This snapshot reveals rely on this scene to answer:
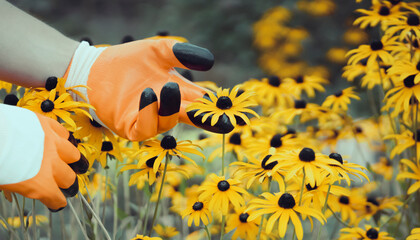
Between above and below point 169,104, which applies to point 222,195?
below

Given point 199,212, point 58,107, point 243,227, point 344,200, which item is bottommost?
point 344,200

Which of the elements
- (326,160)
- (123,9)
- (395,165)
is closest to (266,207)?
(326,160)

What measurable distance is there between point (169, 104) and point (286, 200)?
339 millimetres

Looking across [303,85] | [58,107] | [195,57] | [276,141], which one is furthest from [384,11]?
[58,107]

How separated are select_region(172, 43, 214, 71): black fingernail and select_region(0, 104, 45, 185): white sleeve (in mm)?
406

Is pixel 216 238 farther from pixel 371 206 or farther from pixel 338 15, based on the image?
pixel 338 15

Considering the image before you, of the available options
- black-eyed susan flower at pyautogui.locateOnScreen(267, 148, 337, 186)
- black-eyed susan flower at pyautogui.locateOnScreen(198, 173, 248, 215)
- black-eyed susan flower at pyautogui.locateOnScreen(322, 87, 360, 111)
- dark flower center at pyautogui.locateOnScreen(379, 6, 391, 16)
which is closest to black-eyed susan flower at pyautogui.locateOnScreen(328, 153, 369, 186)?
black-eyed susan flower at pyautogui.locateOnScreen(267, 148, 337, 186)

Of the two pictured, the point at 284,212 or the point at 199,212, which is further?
the point at 199,212

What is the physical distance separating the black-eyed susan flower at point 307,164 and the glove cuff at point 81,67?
24.2 inches

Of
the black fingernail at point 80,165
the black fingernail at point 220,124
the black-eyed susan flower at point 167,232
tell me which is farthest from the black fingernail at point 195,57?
the black-eyed susan flower at point 167,232

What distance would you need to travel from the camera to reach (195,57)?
4.00 ft

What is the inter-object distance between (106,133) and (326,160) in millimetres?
597

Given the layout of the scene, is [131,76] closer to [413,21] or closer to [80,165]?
[80,165]

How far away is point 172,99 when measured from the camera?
111 centimetres
